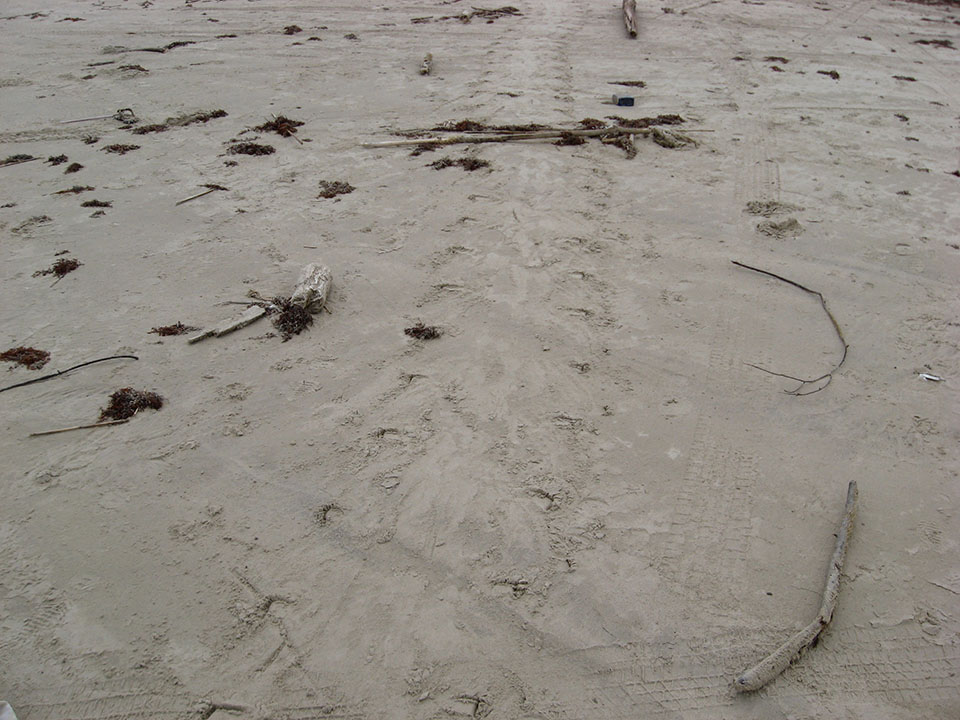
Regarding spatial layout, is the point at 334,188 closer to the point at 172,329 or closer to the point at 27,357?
the point at 172,329

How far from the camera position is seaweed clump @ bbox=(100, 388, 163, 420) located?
4.27 metres

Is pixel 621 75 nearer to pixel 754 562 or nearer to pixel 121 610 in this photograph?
pixel 754 562

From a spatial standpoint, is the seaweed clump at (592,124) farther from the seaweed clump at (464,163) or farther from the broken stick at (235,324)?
the broken stick at (235,324)

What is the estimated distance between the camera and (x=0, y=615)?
3.22 m

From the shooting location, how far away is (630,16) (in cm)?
1220

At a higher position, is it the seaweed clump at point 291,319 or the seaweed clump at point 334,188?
the seaweed clump at point 334,188

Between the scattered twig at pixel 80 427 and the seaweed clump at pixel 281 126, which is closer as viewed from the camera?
the scattered twig at pixel 80 427

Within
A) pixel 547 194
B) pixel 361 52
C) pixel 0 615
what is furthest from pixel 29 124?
pixel 0 615

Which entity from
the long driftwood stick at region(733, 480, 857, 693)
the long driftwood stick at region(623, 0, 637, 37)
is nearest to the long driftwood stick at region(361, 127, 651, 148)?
the long driftwood stick at region(623, 0, 637, 37)

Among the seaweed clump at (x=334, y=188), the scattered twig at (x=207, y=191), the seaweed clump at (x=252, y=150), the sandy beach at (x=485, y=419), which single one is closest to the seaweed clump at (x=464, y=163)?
the sandy beach at (x=485, y=419)

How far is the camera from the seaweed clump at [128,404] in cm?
427

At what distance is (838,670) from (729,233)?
168 inches

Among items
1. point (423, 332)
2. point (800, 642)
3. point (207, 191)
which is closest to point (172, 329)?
point (423, 332)

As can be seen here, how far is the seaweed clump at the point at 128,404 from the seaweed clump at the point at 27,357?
80 centimetres
